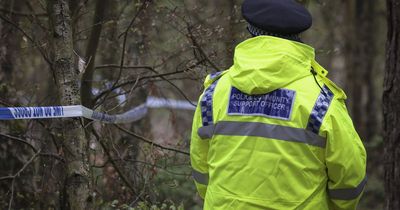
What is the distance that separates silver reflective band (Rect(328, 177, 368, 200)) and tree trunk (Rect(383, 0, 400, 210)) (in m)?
2.19

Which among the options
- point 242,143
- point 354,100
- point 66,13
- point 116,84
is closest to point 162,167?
point 116,84

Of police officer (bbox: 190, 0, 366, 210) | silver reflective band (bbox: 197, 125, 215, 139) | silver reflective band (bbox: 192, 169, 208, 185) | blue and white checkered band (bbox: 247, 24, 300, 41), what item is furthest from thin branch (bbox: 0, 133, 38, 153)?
blue and white checkered band (bbox: 247, 24, 300, 41)

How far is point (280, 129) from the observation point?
3.33 meters

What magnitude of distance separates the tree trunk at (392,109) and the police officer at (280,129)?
2219 millimetres

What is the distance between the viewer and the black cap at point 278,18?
11.2 feet

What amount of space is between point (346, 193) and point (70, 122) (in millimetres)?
1963

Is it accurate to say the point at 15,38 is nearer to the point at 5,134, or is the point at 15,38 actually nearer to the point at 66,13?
the point at 5,134

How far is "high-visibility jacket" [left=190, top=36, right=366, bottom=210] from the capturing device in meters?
3.31

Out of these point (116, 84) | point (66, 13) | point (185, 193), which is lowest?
point (185, 193)

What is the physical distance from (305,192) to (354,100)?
15.1 meters

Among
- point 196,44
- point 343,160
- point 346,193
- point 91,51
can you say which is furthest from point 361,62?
point 343,160

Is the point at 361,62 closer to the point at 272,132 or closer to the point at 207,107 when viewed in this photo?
the point at 207,107

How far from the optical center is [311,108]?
3307 mm

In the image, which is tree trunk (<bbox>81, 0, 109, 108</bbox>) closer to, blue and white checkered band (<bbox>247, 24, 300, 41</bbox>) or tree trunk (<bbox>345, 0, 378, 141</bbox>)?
blue and white checkered band (<bbox>247, 24, 300, 41</bbox>)
